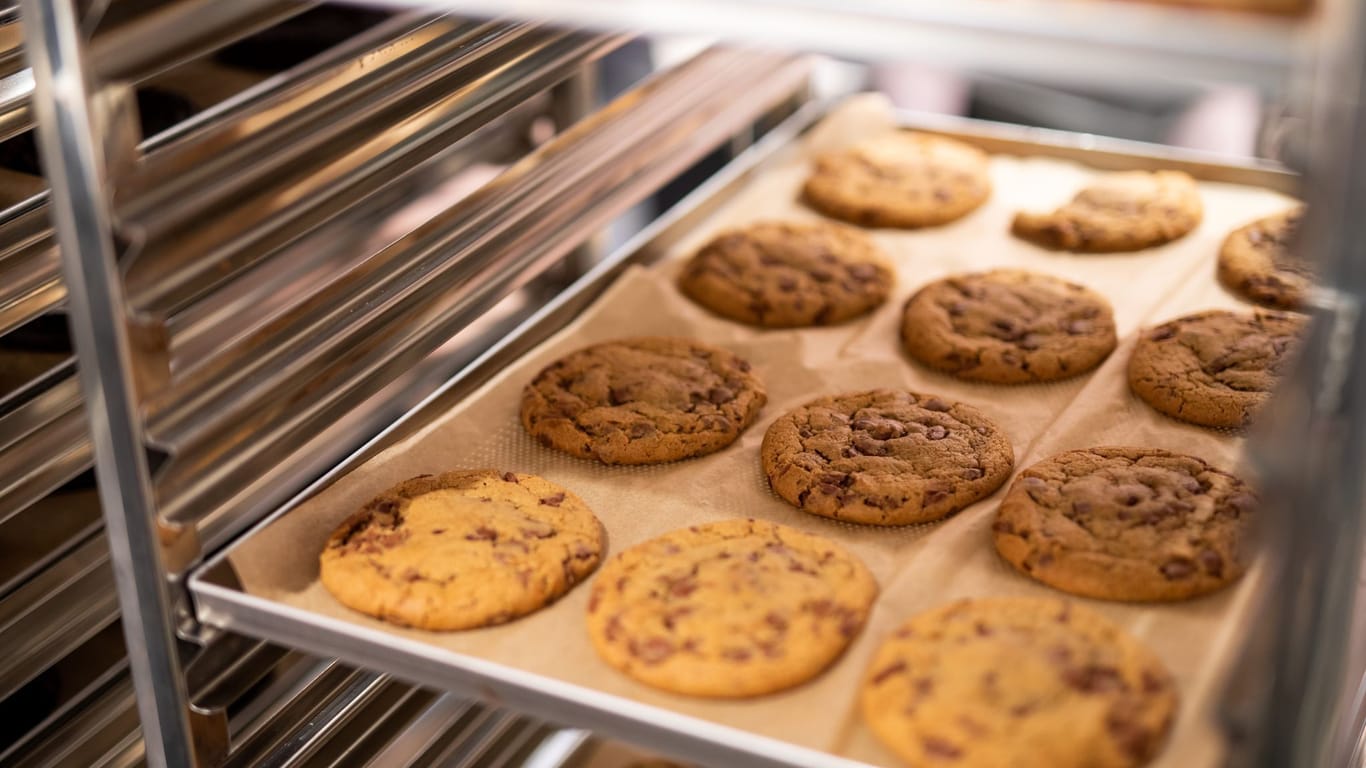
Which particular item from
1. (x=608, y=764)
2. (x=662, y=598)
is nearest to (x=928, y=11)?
(x=662, y=598)

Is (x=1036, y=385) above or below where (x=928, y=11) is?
below

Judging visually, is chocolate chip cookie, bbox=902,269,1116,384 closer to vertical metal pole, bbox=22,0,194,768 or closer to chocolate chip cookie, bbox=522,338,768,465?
chocolate chip cookie, bbox=522,338,768,465

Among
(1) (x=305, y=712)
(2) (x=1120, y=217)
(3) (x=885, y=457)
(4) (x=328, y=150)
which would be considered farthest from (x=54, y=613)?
(2) (x=1120, y=217)

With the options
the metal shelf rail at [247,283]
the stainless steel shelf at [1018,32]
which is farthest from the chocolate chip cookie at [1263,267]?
the stainless steel shelf at [1018,32]

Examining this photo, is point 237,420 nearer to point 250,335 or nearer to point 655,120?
point 250,335

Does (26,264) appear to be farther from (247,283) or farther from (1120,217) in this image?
(1120,217)

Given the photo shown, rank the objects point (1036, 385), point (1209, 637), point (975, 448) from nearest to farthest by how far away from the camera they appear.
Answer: point (1209, 637)
point (975, 448)
point (1036, 385)

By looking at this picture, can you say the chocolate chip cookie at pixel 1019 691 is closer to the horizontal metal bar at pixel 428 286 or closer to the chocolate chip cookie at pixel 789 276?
the horizontal metal bar at pixel 428 286
